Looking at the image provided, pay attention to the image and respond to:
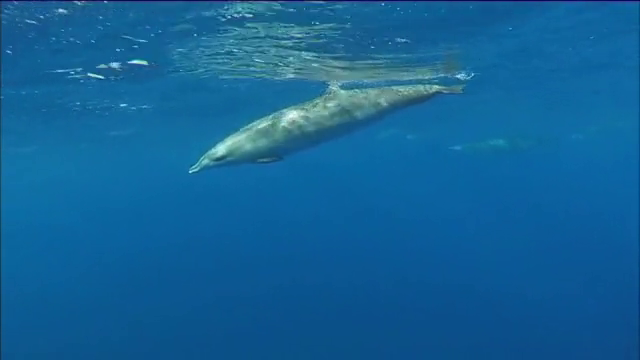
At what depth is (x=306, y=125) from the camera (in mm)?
6488

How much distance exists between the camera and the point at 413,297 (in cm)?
2689

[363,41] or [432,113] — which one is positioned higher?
[363,41]

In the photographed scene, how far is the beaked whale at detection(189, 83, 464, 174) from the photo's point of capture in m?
6.43

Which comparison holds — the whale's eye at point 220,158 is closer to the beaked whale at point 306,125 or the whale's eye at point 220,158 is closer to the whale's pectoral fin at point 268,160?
the beaked whale at point 306,125

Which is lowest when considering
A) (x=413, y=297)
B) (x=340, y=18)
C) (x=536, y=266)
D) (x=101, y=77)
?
(x=536, y=266)

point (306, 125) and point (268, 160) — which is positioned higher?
point (306, 125)

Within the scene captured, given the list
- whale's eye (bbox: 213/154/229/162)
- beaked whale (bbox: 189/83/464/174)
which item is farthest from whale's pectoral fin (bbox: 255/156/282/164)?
whale's eye (bbox: 213/154/229/162)

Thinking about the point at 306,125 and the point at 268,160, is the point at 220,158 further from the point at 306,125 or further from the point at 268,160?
the point at 306,125

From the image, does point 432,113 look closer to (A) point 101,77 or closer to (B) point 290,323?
(B) point 290,323

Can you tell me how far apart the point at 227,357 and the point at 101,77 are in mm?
10646

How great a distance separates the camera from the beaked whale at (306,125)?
643 cm

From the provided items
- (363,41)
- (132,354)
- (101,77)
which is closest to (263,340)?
(132,354)

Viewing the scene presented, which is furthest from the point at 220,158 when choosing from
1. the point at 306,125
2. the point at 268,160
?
the point at 306,125

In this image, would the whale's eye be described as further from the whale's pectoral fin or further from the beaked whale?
the whale's pectoral fin
